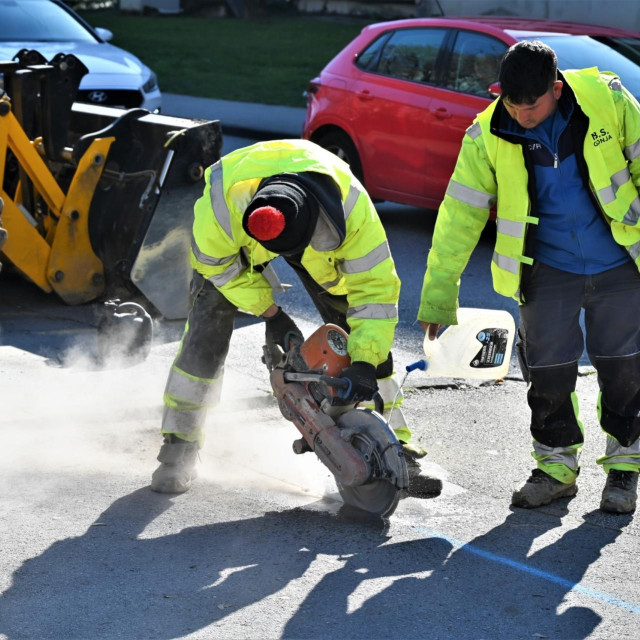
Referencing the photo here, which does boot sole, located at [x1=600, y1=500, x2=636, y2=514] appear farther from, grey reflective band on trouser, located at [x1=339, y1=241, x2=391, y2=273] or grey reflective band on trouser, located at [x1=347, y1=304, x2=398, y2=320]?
grey reflective band on trouser, located at [x1=339, y1=241, x2=391, y2=273]

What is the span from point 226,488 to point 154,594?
96 centimetres

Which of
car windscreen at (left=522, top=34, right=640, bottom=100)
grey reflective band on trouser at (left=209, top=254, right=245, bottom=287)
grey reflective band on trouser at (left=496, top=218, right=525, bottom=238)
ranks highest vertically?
car windscreen at (left=522, top=34, right=640, bottom=100)

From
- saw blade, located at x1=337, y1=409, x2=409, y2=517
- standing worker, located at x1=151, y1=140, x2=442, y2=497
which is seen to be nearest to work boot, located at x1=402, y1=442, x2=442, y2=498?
standing worker, located at x1=151, y1=140, x2=442, y2=497

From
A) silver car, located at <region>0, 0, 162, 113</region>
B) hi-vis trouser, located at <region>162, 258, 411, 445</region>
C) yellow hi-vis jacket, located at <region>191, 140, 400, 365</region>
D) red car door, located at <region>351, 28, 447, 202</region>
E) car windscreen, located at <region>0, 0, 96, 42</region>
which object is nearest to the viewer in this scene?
yellow hi-vis jacket, located at <region>191, 140, 400, 365</region>

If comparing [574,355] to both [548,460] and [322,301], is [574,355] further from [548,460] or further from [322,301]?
[322,301]

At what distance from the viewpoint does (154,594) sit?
3.66m

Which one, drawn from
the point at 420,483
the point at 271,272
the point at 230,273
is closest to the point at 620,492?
the point at 420,483

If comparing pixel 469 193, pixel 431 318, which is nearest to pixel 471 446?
pixel 431 318

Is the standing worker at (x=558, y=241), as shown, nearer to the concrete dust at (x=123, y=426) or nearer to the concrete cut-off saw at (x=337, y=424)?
the concrete cut-off saw at (x=337, y=424)

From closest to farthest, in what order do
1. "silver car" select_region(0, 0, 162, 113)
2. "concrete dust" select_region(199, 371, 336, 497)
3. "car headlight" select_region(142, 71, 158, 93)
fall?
"concrete dust" select_region(199, 371, 336, 497)
"silver car" select_region(0, 0, 162, 113)
"car headlight" select_region(142, 71, 158, 93)

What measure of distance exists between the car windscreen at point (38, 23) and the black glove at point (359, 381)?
7.17m

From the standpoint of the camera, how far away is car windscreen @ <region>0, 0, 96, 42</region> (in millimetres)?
10289

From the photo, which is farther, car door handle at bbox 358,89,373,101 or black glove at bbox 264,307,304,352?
car door handle at bbox 358,89,373,101

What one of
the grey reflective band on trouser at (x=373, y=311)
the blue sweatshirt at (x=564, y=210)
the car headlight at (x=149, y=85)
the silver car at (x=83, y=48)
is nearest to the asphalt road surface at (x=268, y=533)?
the grey reflective band on trouser at (x=373, y=311)
